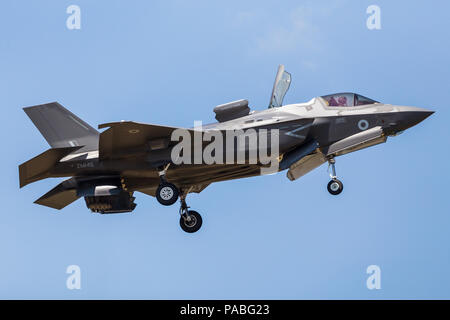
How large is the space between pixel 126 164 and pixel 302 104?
20.6 ft

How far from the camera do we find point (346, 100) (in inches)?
1074

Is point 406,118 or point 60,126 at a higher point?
point 60,126

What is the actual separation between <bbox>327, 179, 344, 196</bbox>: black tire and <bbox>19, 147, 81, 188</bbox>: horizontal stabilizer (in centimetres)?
876

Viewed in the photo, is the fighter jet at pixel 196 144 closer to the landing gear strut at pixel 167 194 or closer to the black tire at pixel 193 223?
the landing gear strut at pixel 167 194

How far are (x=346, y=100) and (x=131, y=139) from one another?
7416 mm

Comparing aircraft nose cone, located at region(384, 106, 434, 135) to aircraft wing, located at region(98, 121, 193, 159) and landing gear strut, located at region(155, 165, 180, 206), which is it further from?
landing gear strut, located at region(155, 165, 180, 206)

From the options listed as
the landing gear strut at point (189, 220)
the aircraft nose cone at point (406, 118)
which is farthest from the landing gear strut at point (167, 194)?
the aircraft nose cone at point (406, 118)

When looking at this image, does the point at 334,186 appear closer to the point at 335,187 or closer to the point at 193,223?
the point at 335,187

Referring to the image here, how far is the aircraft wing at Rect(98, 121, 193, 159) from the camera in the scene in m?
25.2

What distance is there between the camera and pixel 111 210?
28047 mm

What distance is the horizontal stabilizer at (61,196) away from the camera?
27.7 metres

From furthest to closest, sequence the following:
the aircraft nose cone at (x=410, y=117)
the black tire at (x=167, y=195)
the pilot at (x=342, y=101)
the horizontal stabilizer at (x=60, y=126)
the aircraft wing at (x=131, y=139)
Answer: the horizontal stabilizer at (x=60, y=126)
the pilot at (x=342, y=101)
the aircraft nose cone at (x=410, y=117)
the black tire at (x=167, y=195)
the aircraft wing at (x=131, y=139)

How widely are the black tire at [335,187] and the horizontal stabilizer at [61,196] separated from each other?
8707 millimetres

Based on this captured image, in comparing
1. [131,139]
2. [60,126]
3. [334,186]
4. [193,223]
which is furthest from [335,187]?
[60,126]
